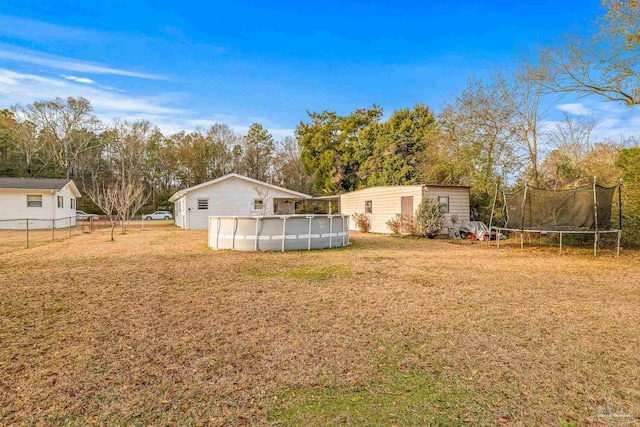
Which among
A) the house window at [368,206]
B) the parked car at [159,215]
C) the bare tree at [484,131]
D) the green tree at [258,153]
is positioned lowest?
the parked car at [159,215]

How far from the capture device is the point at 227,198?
21.2 meters

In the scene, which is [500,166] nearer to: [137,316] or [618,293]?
[618,293]

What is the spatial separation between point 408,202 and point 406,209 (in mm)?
349

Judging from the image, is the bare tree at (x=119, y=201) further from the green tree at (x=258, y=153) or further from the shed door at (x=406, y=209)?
the green tree at (x=258, y=153)

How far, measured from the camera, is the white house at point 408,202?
48.0 ft

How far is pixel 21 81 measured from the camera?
1578 centimetres

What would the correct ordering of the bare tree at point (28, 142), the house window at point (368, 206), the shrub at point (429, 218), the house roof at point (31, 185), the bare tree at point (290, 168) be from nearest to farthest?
the shrub at point (429, 218)
the house window at point (368, 206)
the house roof at point (31, 185)
the bare tree at point (28, 142)
the bare tree at point (290, 168)

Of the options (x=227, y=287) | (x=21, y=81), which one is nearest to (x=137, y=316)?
(x=227, y=287)

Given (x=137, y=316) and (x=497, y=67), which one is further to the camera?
(x=497, y=67)

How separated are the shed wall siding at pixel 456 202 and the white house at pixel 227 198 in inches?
380

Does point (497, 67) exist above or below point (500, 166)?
above

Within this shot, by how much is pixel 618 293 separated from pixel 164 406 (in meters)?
6.50

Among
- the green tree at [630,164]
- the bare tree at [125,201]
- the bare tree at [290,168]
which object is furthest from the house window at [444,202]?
the bare tree at [290,168]

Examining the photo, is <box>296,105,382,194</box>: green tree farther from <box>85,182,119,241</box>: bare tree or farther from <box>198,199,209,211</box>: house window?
<box>85,182,119,241</box>: bare tree
